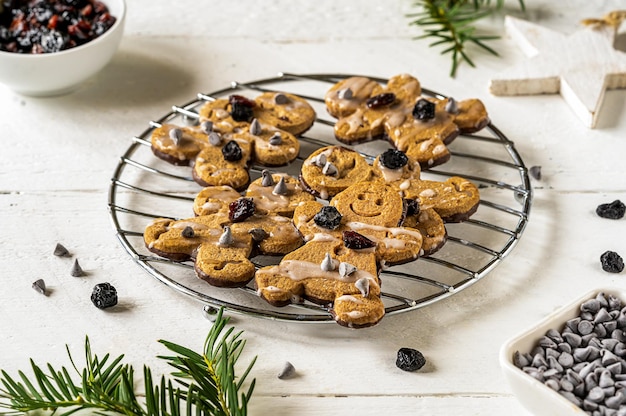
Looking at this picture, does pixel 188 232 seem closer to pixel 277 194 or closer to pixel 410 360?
pixel 277 194

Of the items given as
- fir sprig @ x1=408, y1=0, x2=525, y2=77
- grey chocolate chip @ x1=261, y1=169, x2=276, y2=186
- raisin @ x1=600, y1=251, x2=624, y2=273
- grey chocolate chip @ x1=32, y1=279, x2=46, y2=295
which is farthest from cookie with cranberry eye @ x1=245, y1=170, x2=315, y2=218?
fir sprig @ x1=408, y1=0, x2=525, y2=77

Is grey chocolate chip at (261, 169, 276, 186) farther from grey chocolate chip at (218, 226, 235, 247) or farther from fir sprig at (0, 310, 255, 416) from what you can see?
fir sprig at (0, 310, 255, 416)

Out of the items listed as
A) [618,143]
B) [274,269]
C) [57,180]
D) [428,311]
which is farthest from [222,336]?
[618,143]

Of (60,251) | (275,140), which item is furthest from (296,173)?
(60,251)

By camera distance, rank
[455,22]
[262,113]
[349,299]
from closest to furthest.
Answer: [349,299]
[262,113]
[455,22]

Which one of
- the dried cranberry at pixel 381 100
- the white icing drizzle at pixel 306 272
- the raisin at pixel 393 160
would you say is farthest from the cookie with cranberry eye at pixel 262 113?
the white icing drizzle at pixel 306 272

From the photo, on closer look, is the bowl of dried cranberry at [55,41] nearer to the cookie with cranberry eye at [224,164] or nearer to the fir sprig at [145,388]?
the cookie with cranberry eye at [224,164]

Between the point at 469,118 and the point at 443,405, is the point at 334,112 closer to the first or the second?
the point at 469,118
